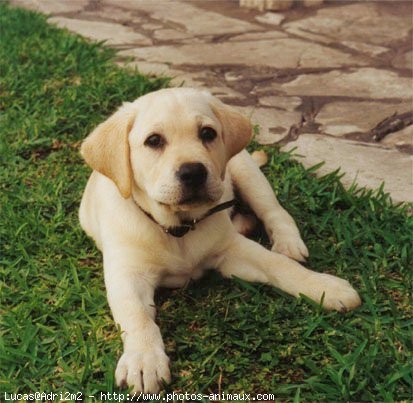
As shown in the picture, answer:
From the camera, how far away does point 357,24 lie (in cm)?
715

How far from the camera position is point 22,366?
2.72 metres

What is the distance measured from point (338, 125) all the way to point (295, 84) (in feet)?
3.14

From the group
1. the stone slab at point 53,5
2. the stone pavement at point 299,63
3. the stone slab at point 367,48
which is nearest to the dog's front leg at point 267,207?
the stone pavement at point 299,63

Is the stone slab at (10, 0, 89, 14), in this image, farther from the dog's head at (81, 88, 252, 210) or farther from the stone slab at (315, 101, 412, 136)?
the dog's head at (81, 88, 252, 210)

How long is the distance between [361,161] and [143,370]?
2.38 meters

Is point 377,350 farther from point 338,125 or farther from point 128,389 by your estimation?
point 338,125

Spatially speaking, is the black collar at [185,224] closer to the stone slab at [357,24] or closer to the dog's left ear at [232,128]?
the dog's left ear at [232,128]

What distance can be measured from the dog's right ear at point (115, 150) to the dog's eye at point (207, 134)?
0.35m

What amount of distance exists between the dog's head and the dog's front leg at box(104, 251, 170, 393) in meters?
0.36

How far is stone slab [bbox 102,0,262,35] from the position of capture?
732 cm

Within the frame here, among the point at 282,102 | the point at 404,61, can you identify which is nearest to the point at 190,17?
the point at 404,61

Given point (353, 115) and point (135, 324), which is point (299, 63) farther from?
point (135, 324)

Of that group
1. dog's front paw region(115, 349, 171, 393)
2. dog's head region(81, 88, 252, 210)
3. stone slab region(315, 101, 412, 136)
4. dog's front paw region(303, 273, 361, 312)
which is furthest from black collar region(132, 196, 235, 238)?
stone slab region(315, 101, 412, 136)

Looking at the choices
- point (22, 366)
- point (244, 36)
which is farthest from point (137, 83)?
point (22, 366)
